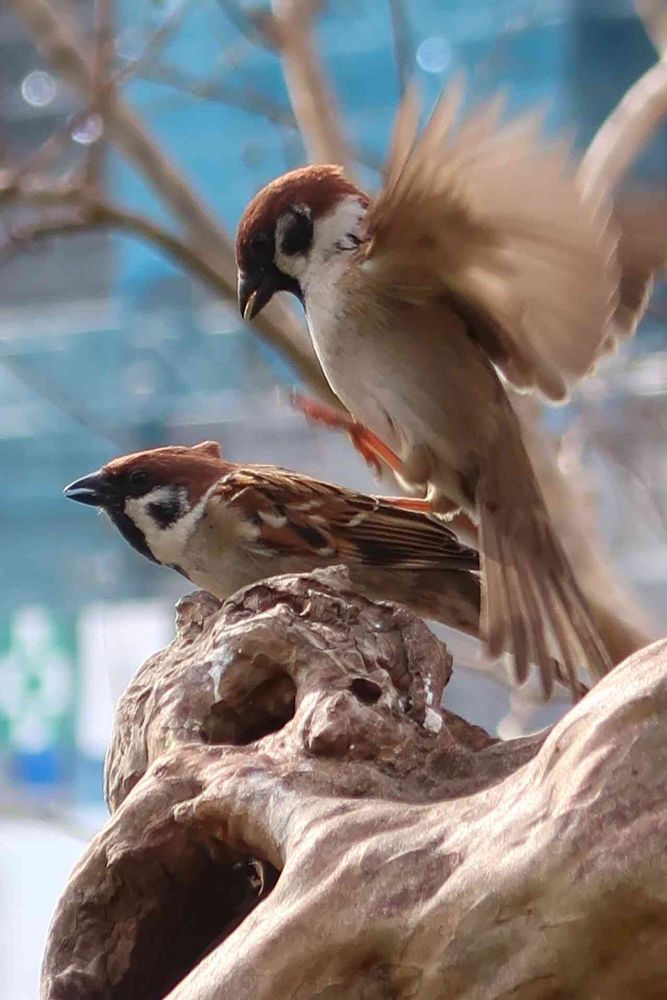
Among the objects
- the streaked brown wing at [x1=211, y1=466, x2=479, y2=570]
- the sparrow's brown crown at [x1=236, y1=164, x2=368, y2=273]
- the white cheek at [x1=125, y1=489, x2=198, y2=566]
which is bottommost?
the streaked brown wing at [x1=211, y1=466, x2=479, y2=570]

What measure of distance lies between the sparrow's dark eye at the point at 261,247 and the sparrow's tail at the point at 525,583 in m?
0.35

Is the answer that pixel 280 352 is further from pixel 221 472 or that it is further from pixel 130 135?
pixel 221 472

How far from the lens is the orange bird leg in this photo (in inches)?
66.4

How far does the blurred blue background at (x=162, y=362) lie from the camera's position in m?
3.56

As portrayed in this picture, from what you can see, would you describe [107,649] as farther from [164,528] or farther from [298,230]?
[298,230]

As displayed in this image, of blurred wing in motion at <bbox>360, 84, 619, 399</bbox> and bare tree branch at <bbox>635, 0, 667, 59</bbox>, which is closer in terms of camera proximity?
blurred wing in motion at <bbox>360, 84, 619, 399</bbox>

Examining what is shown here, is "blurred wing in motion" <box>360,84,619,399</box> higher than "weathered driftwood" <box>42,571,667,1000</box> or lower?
higher

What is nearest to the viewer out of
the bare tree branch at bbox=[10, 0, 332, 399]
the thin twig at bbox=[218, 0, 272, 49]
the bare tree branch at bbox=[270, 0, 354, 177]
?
the bare tree branch at bbox=[10, 0, 332, 399]

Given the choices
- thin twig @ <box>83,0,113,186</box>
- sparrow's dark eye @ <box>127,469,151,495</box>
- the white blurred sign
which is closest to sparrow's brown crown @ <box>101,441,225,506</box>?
sparrow's dark eye @ <box>127,469,151,495</box>

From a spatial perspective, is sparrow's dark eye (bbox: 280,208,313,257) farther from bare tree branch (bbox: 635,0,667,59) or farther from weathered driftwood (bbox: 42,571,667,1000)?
bare tree branch (bbox: 635,0,667,59)

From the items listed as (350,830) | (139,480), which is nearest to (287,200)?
(139,480)

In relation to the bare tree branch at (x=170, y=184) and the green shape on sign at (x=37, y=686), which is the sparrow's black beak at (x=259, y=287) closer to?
the bare tree branch at (x=170, y=184)

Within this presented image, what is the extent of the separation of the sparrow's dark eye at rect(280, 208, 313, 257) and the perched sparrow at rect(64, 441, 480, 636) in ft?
0.82

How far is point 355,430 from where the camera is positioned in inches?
67.7
